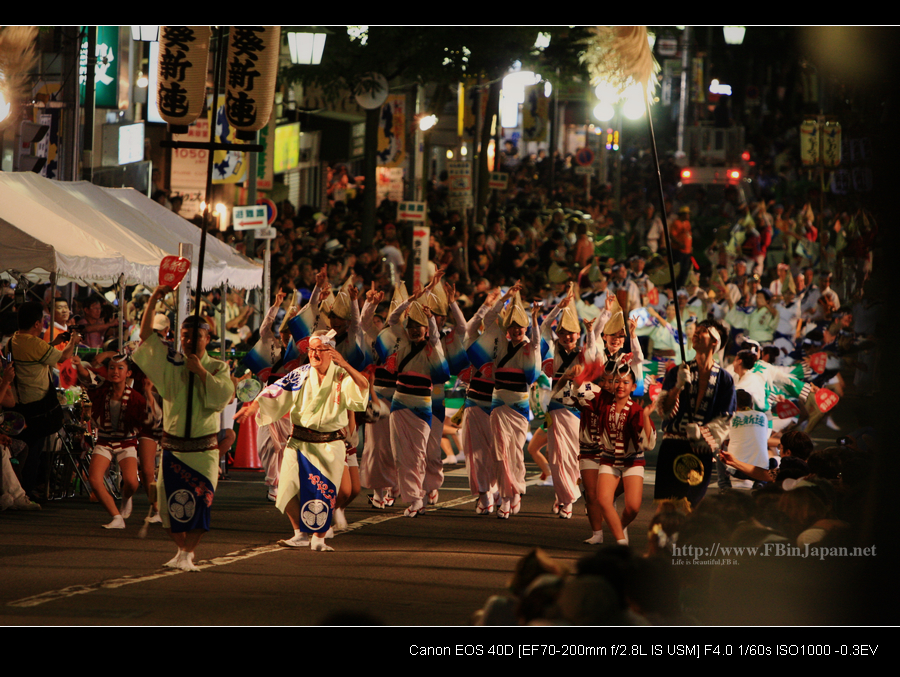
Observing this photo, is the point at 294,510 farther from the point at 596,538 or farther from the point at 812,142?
the point at 812,142

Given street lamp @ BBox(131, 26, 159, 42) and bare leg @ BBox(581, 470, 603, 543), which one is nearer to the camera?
bare leg @ BBox(581, 470, 603, 543)

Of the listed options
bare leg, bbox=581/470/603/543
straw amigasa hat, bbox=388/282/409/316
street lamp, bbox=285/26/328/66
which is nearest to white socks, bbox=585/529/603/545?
bare leg, bbox=581/470/603/543

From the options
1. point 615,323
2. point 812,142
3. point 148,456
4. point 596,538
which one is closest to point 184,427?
point 148,456

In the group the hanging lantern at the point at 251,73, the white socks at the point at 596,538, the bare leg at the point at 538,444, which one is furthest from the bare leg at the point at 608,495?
the hanging lantern at the point at 251,73

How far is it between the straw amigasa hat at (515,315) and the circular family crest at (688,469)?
3718 millimetres

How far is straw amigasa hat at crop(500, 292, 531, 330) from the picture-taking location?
11.8 m

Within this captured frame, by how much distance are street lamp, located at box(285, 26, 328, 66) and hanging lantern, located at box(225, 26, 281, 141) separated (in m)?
8.46

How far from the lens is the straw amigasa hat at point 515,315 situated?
1181 cm

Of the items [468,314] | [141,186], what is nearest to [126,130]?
[141,186]

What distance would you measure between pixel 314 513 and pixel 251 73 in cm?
407

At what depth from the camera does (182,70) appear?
37.1 feet

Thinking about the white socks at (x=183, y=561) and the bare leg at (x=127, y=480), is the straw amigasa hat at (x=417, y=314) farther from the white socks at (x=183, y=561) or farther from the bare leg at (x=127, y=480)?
the white socks at (x=183, y=561)

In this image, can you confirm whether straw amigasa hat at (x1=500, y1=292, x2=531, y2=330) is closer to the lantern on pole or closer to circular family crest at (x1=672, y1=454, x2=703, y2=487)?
the lantern on pole
